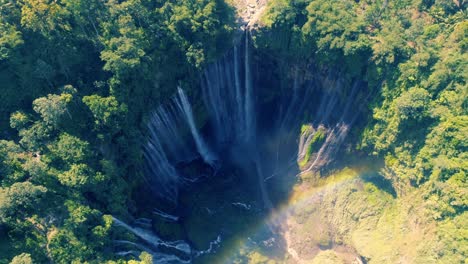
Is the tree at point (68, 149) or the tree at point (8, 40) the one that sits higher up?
the tree at point (8, 40)

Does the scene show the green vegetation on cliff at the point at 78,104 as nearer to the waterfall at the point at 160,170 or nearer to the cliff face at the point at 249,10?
the waterfall at the point at 160,170

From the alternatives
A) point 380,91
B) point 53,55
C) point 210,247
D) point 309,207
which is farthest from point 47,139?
point 380,91

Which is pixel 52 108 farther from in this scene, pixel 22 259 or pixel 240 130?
pixel 240 130

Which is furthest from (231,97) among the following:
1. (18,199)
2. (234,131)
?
(18,199)

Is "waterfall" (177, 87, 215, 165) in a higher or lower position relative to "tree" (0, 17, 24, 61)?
lower

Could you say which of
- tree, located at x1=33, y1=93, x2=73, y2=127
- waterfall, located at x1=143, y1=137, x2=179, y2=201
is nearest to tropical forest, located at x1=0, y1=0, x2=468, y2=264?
tree, located at x1=33, y1=93, x2=73, y2=127

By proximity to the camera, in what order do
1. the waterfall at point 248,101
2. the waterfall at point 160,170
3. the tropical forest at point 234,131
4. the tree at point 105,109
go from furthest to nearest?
the waterfall at point 248,101 < the waterfall at point 160,170 < the tree at point 105,109 < the tropical forest at point 234,131

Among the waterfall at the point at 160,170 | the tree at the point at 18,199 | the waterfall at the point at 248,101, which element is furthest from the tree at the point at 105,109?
the waterfall at the point at 248,101

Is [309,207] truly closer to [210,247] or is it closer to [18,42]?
[210,247]

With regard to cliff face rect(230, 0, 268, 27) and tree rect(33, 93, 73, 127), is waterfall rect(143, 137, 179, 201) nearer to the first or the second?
tree rect(33, 93, 73, 127)
